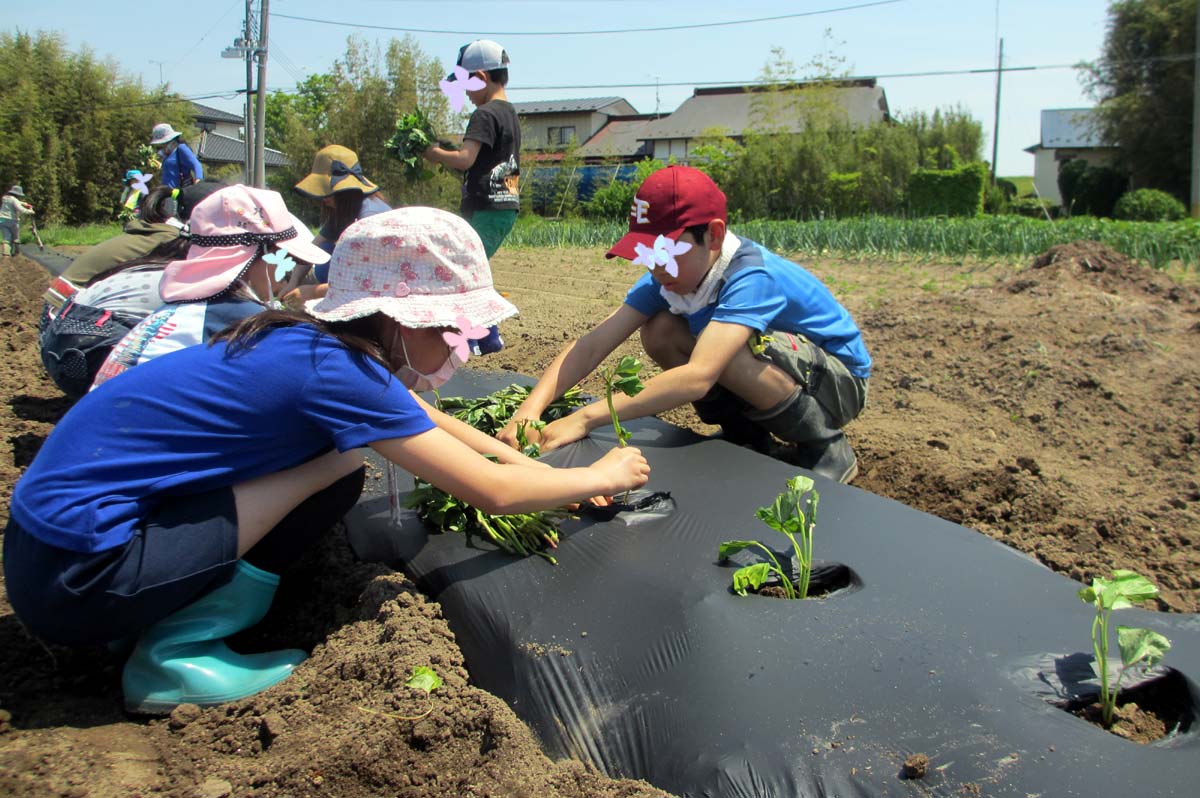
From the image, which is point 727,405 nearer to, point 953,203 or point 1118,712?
point 1118,712

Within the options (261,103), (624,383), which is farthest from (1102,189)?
(624,383)

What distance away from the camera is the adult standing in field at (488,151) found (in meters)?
4.15

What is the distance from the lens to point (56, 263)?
12945mm

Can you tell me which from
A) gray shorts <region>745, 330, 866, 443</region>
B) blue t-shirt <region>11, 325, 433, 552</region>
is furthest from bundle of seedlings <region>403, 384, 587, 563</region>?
gray shorts <region>745, 330, 866, 443</region>

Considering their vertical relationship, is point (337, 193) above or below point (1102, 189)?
below

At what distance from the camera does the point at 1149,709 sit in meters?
1.51

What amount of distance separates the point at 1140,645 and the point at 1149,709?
0.15 m

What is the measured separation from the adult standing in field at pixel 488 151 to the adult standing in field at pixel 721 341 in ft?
5.25

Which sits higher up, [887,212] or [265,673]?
[887,212]

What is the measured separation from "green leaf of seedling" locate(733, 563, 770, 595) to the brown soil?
478mm

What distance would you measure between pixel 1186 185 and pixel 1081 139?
22.6m

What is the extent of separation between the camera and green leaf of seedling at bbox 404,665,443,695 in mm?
1632

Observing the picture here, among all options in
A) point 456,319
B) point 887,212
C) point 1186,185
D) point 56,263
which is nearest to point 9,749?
point 456,319

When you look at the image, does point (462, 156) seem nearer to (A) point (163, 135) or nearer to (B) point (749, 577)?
(B) point (749, 577)
